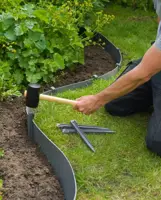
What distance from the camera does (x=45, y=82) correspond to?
4.59m

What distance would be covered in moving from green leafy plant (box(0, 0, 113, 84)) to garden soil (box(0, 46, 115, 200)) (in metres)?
0.35

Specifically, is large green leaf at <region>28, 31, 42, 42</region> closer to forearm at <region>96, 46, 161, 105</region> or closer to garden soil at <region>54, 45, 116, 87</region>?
garden soil at <region>54, 45, 116, 87</region>

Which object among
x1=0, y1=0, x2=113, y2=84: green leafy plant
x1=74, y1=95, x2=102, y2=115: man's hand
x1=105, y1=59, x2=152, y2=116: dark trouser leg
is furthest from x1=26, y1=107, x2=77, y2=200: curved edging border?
x1=105, y1=59, x2=152, y2=116: dark trouser leg

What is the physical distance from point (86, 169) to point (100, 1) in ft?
10.4

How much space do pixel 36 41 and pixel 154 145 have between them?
158 cm

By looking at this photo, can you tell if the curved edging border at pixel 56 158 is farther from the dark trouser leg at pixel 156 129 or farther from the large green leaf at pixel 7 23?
the large green leaf at pixel 7 23

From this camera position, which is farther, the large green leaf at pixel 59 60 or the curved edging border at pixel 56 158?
the large green leaf at pixel 59 60

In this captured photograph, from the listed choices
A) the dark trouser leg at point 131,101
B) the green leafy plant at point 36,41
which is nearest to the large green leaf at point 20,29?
the green leafy plant at point 36,41

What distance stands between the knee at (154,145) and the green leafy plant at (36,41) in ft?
4.25

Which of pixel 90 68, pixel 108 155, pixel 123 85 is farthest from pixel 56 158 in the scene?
pixel 90 68

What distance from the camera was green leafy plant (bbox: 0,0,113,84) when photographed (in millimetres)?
4332

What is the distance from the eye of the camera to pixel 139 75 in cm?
324

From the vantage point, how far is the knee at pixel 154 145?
11.9 ft

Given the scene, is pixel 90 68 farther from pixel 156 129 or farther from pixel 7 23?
pixel 156 129
